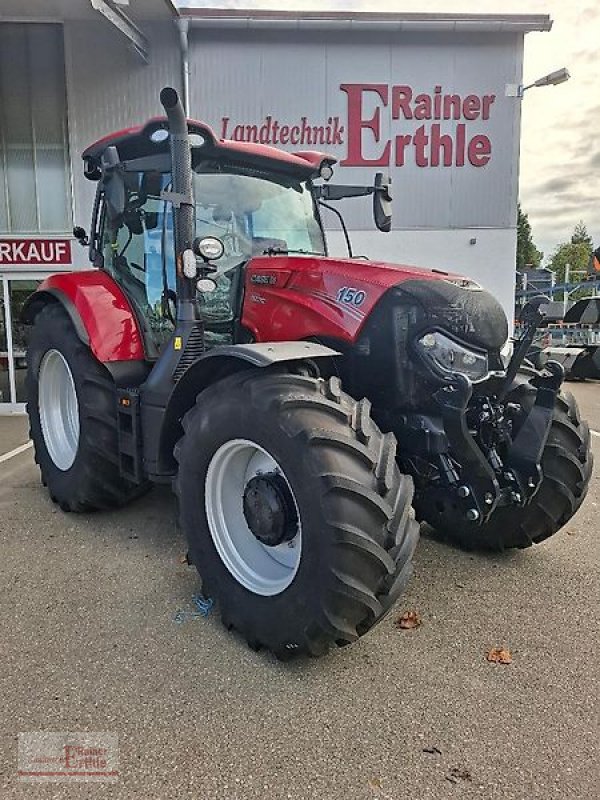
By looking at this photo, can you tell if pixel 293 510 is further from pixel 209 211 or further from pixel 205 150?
pixel 205 150

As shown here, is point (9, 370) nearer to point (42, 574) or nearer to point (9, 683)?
point (42, 574)

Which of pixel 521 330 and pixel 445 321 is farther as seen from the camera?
pixel 521 330

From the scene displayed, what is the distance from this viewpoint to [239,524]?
3045mm

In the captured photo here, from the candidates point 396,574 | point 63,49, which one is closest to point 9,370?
point 63,49

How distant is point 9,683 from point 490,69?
11.8 meters

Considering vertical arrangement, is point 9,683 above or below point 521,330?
below

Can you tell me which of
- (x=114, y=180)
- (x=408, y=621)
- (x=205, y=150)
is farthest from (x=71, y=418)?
(x=408, y=621)

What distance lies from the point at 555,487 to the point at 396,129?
30.4 ft

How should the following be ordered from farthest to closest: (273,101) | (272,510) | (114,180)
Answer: (273,101)
(114,180)
(272,510)

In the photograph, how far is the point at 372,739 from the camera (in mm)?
2230

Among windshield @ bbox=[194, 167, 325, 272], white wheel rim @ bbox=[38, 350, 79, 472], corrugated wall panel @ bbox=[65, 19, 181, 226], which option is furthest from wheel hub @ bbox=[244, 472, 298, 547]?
corrugated wall panel @ bbox=[65, 19, 181, 226]

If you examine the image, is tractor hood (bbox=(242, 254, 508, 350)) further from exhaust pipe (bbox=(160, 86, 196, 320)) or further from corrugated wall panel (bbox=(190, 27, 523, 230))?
corrugated wall panel (bbox=(190, 27, 523, 230))

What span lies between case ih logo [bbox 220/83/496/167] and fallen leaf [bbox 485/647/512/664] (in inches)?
388

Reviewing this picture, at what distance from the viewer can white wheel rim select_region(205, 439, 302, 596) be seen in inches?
115
